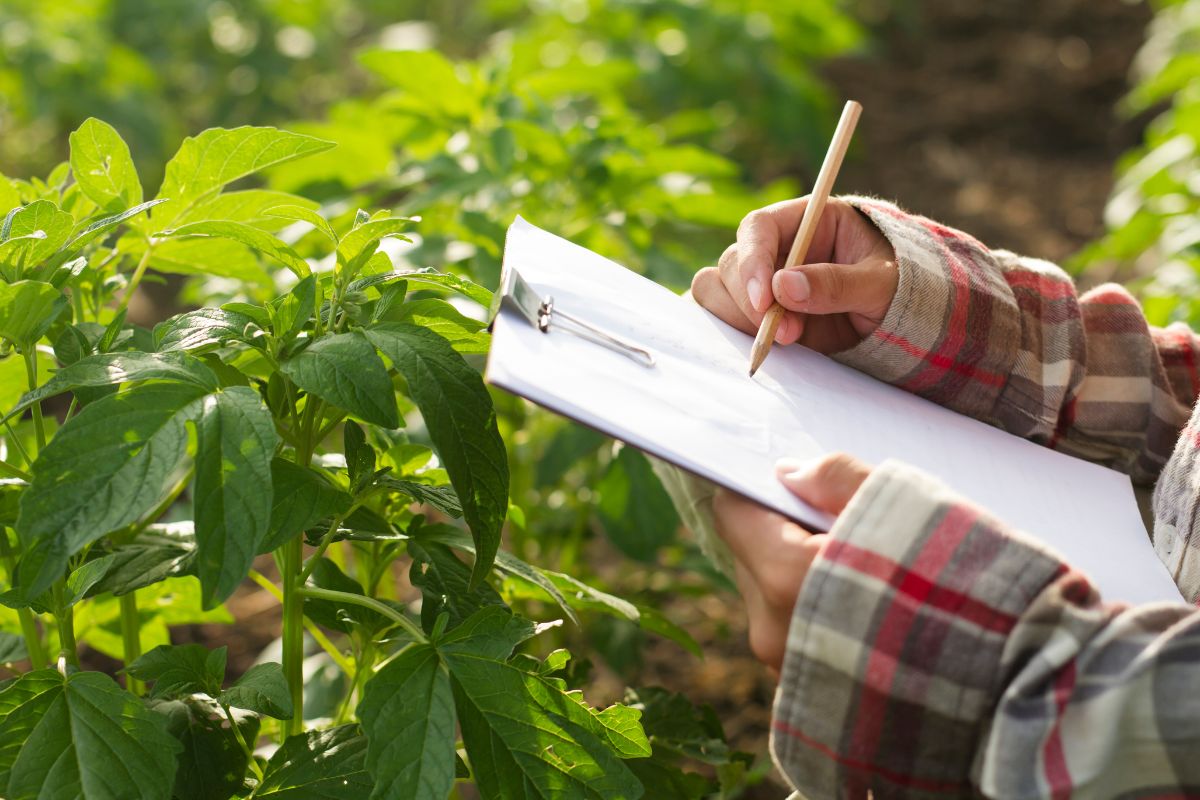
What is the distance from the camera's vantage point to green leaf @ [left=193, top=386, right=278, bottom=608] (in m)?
0.87

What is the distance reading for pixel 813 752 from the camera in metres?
0.91

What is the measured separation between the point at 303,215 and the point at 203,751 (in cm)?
47

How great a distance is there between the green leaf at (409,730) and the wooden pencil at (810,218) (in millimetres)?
398

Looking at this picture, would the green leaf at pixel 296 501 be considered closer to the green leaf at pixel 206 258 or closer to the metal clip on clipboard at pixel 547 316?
the metal clip on clipboard at pixel 547 316

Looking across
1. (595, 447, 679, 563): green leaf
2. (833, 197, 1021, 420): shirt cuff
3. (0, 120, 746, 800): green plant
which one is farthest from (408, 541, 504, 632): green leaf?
(595, 447, 679, 563): green leaf

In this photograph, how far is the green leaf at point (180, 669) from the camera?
40.4 inches

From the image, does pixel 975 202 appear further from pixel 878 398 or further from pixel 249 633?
pixel 878 398

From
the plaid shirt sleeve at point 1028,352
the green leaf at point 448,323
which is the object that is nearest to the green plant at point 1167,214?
the plaid shirt sleeve at point 1028,352

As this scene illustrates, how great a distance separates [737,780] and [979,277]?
2.08 feet

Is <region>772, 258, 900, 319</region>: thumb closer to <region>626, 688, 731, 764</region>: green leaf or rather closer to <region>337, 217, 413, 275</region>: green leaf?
<region>337, 217, 413, 275</region>: green leaf

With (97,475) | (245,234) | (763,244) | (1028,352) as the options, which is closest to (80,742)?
(97,475)

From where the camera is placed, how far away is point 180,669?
3.41 ft

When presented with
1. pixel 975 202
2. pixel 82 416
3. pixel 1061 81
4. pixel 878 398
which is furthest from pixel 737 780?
pixel 1061 81

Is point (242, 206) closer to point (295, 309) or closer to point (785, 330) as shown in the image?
point (295, 309)
